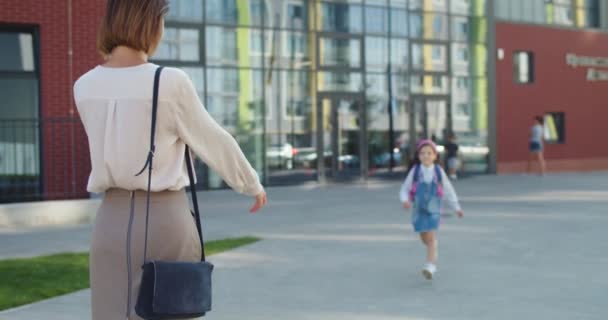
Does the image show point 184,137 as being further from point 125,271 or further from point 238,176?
point 125,271

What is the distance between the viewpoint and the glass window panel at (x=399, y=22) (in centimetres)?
2853

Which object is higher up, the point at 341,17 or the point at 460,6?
the point at 460,6

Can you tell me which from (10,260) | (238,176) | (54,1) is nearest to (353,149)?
(54,1)

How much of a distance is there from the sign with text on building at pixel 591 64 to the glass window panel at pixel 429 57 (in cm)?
661

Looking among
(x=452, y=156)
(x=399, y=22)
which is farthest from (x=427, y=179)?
(x=399, y=22)

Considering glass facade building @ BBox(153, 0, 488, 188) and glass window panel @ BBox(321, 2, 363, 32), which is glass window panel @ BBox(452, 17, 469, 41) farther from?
glass window panel @ BBox(321, 2, 363, 32)

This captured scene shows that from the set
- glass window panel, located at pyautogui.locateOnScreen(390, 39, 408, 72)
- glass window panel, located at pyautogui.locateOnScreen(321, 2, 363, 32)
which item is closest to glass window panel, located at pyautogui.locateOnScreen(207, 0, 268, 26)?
glass window panel, located at pyautogui.locateOnScreen(321, 2, 363, 32)

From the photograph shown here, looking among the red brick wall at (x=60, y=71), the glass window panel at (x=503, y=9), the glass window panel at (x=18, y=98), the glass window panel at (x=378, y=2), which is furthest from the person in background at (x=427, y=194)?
the glass window panel at (x=503, y=9)

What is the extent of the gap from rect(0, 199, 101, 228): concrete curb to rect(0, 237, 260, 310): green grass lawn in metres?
3.61

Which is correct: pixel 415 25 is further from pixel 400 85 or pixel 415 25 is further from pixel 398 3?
pixel 400 85

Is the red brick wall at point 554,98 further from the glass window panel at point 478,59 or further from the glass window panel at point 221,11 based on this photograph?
the glass window panel at point 221,11

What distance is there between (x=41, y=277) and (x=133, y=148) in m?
6.31

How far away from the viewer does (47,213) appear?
1425cm

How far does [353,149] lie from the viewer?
27141 millimetres
